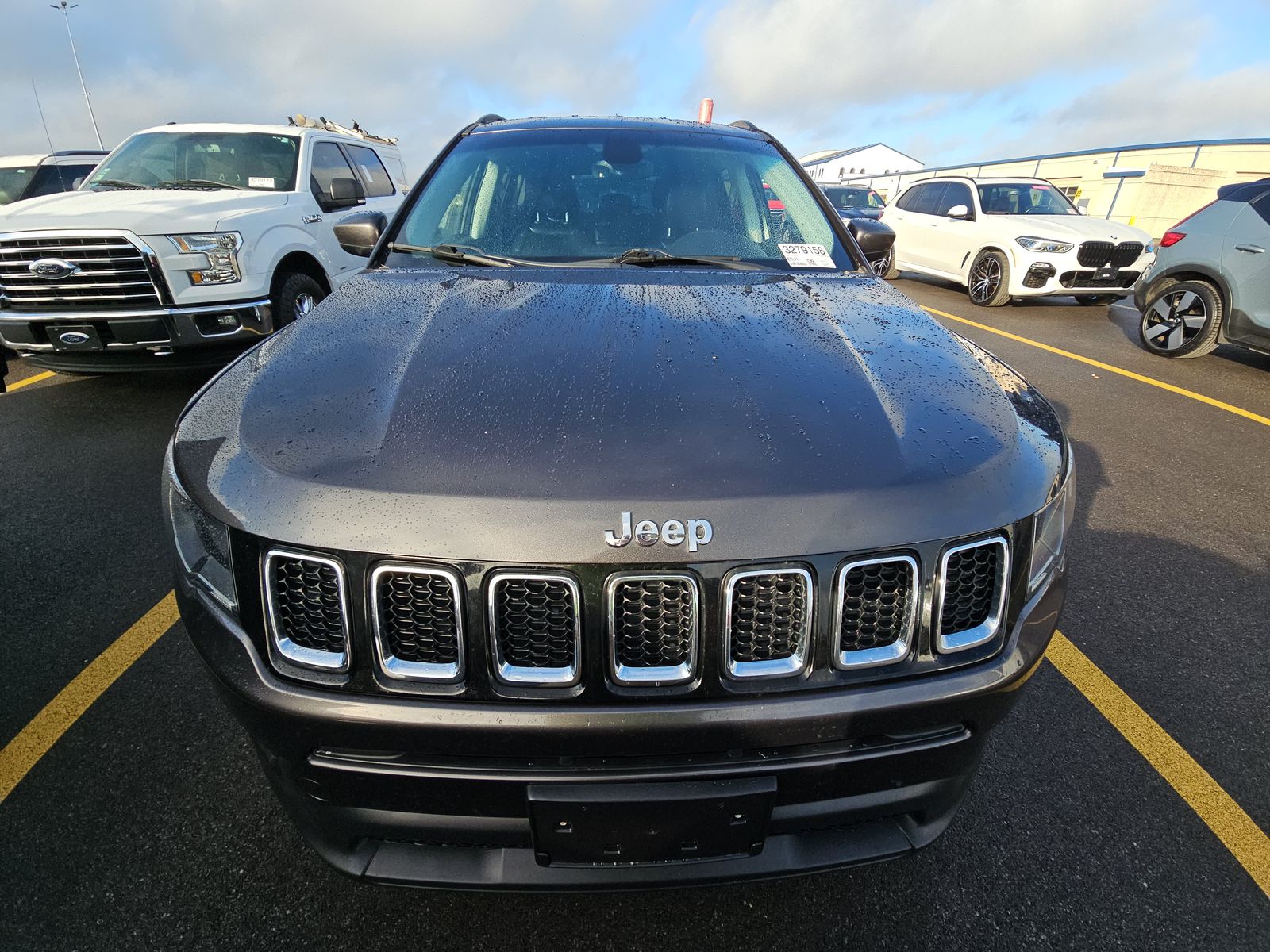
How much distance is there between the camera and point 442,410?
130 centimetres

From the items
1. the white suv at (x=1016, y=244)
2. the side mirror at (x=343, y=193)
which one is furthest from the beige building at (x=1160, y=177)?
the side mirror at (x=343, y=193)

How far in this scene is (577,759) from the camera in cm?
117

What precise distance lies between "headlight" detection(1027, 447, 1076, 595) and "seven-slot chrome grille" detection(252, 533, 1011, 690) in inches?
6.7

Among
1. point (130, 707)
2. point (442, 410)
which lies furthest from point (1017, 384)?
point (130, 707)

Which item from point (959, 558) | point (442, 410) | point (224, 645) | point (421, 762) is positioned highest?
point (442, 410)

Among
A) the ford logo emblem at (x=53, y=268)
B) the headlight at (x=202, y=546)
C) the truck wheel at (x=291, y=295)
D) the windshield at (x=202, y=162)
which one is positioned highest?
the windshield at (x=202, y=162)

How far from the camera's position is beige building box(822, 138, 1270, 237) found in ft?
62.5

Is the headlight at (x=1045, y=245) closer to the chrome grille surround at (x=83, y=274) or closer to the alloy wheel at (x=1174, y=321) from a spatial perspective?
the alloy wheel at (x=1174, y=321)

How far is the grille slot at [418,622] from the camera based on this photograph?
1105 mm

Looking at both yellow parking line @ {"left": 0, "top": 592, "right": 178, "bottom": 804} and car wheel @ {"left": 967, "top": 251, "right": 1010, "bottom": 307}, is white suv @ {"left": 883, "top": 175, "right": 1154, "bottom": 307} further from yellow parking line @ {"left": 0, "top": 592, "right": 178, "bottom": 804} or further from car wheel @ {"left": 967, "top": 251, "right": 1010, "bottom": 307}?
yellow parking line @ {"left": 0, "top": 592, "right": 178, "bottom": 804}

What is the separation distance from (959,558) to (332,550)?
1091 millimetres

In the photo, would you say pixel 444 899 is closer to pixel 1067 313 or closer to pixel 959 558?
pixel 959 558

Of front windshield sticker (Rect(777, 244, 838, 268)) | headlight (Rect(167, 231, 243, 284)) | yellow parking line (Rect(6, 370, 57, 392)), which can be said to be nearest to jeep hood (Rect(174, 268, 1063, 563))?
front windshield sticker (Rect(777, 244, 838, 268))

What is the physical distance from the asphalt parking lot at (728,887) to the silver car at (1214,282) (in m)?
4.05
